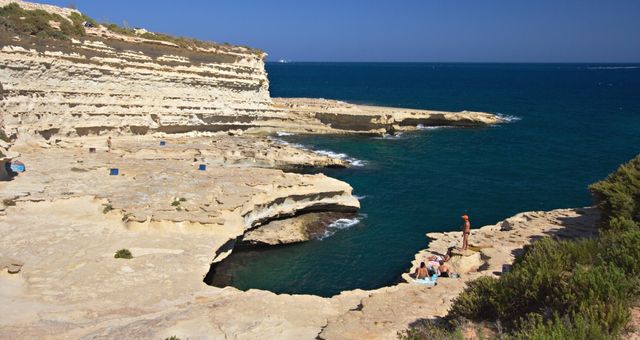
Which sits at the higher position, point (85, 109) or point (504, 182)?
point (85, 109)

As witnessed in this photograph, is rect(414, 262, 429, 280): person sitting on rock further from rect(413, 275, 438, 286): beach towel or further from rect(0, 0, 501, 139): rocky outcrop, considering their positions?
rect(0, 0, 501, 139): rocky outcrop

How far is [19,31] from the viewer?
1203 inches

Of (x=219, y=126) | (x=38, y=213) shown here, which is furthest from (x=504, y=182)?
(x=38, y=213)

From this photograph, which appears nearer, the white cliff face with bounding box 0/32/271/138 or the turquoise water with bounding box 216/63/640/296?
the turquoise water with bounding box 216/63/640/296

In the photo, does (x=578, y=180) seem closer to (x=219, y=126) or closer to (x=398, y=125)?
(x=398, y=125)

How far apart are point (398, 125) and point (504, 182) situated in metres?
23.3

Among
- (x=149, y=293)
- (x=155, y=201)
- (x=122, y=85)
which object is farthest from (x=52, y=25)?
(x=149, y=293)

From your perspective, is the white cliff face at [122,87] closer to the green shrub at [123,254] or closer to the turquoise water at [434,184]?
the turquoise water at [434,184]

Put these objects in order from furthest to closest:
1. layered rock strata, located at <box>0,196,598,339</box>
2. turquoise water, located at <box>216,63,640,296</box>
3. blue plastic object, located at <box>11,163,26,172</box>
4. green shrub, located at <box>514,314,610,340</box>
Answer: blue plastic object, located at <box>11,163,26,172</box> → turquoise water, located at <box>216,63,640,296</box> → layered rock strata, located at <box>0,196,598,339</box> → green shrub, located at <box>514,314,610,340</box>

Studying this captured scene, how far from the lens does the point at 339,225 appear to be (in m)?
25.9

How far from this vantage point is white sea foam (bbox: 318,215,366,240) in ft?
81.6

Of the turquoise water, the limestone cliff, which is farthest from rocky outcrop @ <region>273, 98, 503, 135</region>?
the limestone cliff

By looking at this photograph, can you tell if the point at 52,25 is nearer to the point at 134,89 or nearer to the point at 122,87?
the point at 122,87

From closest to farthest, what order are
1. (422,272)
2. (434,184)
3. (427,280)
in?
1. (427,280)
2. (422,272)
3. (434,184)
